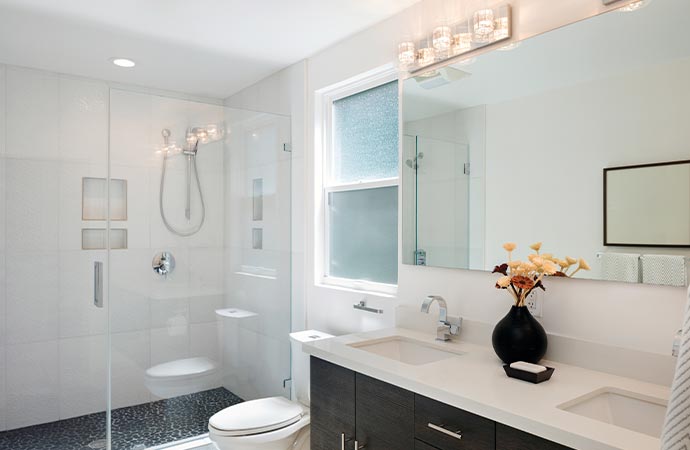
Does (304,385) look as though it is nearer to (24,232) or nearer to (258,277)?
(258,277)

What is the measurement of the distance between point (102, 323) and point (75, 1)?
7.01ft

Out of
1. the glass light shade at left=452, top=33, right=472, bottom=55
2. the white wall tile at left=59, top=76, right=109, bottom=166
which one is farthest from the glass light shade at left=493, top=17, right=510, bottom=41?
the white wall tile at left=59, top=76, right=109, bottom=166

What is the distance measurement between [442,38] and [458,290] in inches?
43.3

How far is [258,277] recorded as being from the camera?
3004mm

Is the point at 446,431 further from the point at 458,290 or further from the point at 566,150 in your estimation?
the point at 566,150

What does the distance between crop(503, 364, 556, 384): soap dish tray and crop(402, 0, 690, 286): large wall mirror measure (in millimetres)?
383

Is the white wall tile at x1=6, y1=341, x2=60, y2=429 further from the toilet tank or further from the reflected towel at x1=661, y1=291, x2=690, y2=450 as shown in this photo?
the reflected towel at x1=661, y1=291, x2=690, y2=450

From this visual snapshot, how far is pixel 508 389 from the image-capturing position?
1448mm

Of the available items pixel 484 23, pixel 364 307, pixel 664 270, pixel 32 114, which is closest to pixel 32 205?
pixel 32 114

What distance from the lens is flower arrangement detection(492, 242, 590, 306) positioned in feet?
5.37

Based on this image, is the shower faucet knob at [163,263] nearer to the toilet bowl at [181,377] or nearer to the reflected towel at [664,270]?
the toilet bowl at [181,377]

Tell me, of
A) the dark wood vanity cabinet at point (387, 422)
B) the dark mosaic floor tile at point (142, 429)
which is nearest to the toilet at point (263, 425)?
the dark mosaic floor tile at point (142, 429)

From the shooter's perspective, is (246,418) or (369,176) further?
(369,176)

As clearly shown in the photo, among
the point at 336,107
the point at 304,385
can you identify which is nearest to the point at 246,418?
the point at 304,385
